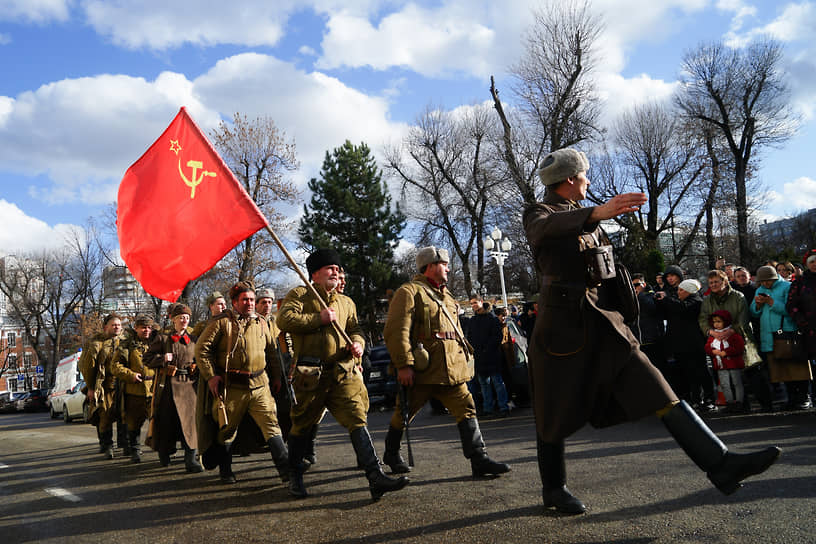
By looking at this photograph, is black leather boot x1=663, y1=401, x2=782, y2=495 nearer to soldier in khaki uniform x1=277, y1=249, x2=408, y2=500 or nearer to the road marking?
soldier in khaki uniform x1=277, y1=249, x2=408, y2=500

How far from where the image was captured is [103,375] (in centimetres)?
1044

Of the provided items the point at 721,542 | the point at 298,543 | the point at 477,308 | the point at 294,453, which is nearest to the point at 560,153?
the point at 721,542

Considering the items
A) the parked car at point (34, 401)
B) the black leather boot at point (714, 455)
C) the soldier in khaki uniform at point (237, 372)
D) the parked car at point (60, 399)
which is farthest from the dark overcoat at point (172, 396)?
the parked car at point (34, 401)

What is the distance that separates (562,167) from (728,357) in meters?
5.75

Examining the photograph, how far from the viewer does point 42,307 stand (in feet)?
184

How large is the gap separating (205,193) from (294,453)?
2.37 metres

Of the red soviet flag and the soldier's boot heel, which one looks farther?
the red soviet flag

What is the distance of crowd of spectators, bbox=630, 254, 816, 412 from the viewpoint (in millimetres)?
A: 8492

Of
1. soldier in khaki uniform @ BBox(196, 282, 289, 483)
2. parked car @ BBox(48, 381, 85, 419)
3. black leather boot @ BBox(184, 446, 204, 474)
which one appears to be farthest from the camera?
parked car @ BBox(48, 381, 85, 419)

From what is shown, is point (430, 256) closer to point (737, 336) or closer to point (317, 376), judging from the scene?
point (317, 376)

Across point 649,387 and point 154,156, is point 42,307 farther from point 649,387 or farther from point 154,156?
point 649,387

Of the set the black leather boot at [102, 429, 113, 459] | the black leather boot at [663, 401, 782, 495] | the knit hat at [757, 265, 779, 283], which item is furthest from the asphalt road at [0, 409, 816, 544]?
the knit hat at [757, 265, 779, 283]

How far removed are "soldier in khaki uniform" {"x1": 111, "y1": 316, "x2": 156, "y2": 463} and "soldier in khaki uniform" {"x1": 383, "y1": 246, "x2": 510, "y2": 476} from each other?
4994 millimetres

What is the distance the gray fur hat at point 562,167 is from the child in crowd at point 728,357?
219 inches
